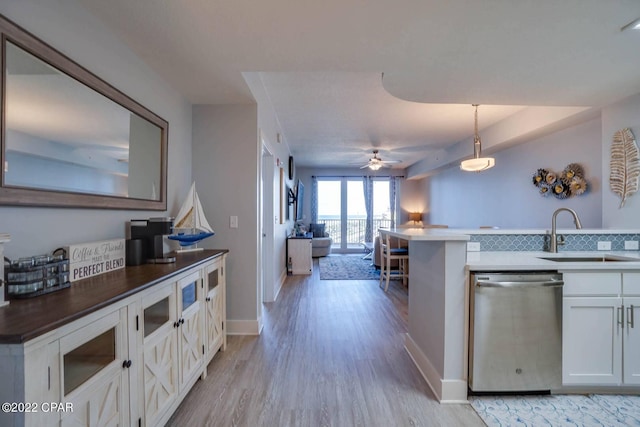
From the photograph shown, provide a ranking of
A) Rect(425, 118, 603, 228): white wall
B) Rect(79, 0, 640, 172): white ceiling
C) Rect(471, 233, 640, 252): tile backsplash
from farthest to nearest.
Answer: Rect(425, 118, 603, 228): white wall → Rect(471, 233, 640, 252): tile backsplash → Rect(79, 0, 640, 172): white ceiling

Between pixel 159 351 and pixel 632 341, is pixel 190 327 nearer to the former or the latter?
pixel 159 351

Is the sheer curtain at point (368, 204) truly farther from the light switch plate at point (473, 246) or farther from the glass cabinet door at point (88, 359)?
the glass cabinet door at point (88, 359)

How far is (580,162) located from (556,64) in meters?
2.00

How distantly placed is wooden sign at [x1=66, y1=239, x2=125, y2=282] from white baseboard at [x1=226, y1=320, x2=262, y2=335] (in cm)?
138

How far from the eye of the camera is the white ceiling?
1452 millimetres

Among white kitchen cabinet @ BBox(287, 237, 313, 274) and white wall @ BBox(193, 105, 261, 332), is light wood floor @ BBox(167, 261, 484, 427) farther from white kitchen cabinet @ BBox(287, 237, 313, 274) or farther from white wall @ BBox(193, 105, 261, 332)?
white kitchen cabinet @ BBox(287, 237, 313, 274)

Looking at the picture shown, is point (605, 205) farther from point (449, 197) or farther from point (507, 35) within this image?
point (449, 197)

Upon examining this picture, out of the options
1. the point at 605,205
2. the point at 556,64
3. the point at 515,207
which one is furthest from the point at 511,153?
the point at 556,64

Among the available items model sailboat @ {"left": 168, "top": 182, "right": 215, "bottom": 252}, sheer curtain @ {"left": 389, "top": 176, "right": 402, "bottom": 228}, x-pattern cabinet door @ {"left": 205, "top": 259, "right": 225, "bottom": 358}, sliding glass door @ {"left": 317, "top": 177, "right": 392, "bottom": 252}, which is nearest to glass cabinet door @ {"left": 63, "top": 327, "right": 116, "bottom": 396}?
x-pattern cabinet door @ {"left": 205, "top": 259, "right": 225, "bottom": 358}

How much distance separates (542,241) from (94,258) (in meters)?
3.24

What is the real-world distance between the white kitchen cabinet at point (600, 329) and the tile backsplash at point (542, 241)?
0.55 meters

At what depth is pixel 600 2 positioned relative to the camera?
140 cm

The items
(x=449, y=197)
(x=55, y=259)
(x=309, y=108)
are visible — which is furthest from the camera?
(x=449, y=197)

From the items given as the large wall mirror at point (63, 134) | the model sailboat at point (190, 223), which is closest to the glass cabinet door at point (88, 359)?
the large wall mirror at point (63, 134)
